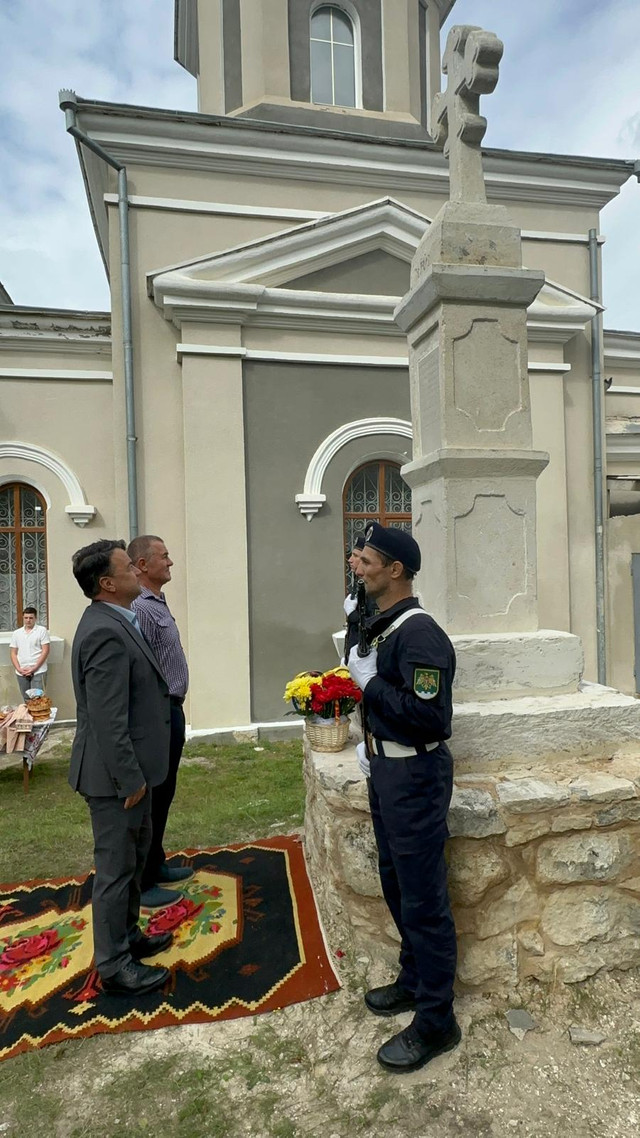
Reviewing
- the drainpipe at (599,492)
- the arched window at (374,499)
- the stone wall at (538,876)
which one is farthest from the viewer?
the drainpipe at (599,492)

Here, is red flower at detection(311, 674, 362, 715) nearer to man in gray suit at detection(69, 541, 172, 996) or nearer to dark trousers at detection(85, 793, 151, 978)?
man in gray suit at detection(69, 541, 172, 996)

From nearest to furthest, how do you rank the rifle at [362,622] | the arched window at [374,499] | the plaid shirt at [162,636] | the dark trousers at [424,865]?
the dark trousers at [424,865], the rifle at [362,622], the plaid shirt at [162,636], the arched window at [374,499]

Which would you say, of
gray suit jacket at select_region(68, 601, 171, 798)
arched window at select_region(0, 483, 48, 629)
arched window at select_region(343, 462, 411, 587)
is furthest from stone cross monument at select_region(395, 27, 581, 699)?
arched window at select_region(0, 483, 48, 629)

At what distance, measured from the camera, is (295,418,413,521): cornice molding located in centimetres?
747

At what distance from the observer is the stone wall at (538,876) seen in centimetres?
275

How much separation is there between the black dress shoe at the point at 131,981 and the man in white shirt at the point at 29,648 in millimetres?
5133

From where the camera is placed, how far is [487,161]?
8344 millimetres

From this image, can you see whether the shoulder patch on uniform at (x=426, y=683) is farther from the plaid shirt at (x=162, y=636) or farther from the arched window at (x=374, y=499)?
the arched window at (x=374, y=499)

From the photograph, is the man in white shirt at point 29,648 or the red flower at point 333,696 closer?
the red flower at point 333,696

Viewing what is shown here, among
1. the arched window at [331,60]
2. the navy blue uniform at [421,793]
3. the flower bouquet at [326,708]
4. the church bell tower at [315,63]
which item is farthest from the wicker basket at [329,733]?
the arched window at [331,60]

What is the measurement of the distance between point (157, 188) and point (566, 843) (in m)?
8.02


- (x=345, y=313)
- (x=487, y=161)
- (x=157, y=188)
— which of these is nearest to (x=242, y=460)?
(x=345, y=313)

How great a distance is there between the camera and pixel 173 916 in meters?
3.59

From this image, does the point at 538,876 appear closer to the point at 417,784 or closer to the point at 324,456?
the point at 417,784
